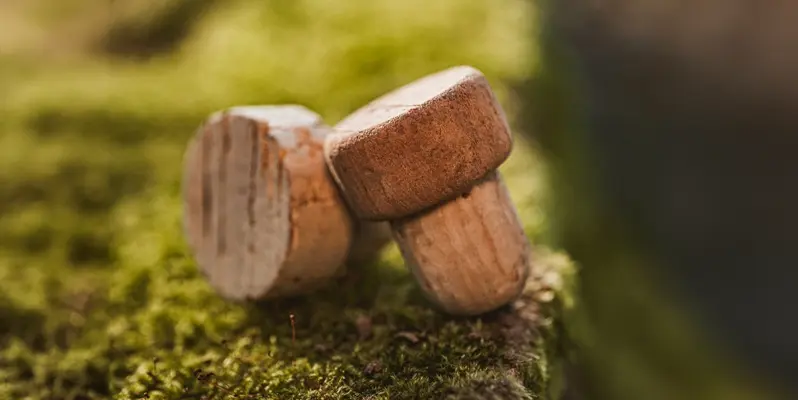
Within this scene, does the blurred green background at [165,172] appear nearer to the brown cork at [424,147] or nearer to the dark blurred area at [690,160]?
the brown cork at [424,147]

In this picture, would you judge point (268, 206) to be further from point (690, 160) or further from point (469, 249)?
point (690, 160)

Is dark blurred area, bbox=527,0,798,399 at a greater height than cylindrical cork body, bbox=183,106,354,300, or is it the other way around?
cylindrical cork body, bbox=183,106,354,300

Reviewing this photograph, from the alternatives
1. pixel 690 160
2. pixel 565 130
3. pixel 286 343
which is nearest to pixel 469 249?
pixel 286 343

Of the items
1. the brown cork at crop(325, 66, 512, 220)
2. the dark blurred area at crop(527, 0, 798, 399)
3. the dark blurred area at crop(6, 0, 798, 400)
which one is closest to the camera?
the brown cork at crop(325, 66, 512, 220)

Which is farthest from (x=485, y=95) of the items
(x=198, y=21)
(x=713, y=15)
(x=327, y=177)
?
(x=198, y=21)

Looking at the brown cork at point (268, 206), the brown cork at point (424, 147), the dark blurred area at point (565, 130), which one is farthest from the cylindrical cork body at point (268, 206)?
the dark blurred area at point (565, 130)

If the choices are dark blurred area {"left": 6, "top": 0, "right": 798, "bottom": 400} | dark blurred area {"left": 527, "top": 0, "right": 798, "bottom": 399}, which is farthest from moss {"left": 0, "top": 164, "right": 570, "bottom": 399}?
dark blurred area {"left": 527, "top": 0, "right": 798, "bottom": 399}

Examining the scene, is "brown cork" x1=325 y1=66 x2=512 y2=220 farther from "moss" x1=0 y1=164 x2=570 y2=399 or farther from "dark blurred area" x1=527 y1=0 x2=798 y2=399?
"dark blurred area" x1=527 y1=0 x2=798 y2=399
